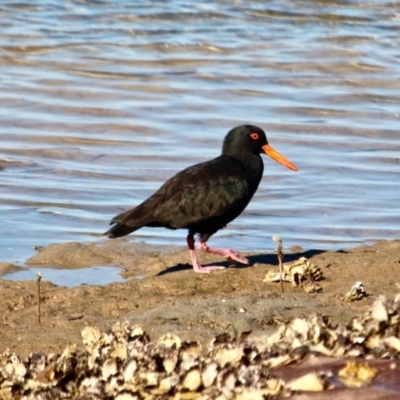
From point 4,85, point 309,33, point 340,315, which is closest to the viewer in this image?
point 340,315

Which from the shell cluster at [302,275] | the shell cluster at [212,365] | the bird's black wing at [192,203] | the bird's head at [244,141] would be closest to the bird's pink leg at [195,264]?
the bird's black wing at [192,203]

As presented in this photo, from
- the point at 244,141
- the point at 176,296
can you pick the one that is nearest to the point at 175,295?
the point at 176,296

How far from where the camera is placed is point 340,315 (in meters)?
5.49

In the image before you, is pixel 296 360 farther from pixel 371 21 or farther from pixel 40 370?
pixel 371 21

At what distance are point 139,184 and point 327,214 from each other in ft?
6.74

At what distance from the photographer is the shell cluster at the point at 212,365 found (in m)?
3.40

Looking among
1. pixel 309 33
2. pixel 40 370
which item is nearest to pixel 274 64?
pixel 309 33

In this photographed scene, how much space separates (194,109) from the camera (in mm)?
13836

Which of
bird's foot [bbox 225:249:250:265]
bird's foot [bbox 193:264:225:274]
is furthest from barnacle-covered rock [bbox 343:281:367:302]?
bird's foot [bbox 225:249:250:265]

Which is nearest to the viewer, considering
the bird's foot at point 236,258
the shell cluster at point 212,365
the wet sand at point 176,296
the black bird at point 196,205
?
the shell cluster at point 212,365

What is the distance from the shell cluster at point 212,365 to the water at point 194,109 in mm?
4385

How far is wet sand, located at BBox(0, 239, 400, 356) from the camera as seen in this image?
548cm

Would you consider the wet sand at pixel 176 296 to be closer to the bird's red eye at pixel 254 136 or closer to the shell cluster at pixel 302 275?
the shell cluster at pixel 302 275

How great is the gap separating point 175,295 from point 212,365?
318cm
